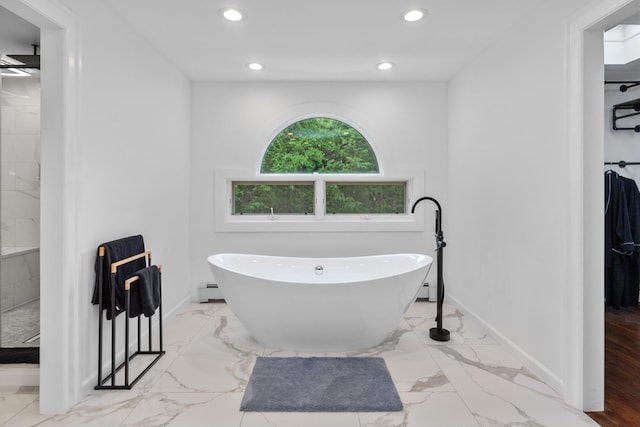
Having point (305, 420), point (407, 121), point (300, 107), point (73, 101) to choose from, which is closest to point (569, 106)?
point (407, 121)

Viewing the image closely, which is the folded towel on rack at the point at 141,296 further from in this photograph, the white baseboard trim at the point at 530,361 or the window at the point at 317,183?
the white baseboard trim at the point at 530,361

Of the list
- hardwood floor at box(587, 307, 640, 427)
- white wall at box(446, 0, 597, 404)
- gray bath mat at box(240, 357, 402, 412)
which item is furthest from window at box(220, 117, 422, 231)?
hardwood floor at box(587, 307, 640, 427)

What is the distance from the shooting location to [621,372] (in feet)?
7.74

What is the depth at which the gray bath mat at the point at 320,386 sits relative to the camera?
78.4 inches

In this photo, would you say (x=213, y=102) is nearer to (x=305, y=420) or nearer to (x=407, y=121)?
(x=407, y=121)

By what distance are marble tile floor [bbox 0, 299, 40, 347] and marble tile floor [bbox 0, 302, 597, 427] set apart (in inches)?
18.5

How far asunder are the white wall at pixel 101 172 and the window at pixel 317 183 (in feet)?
3.31

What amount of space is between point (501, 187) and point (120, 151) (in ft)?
9.36

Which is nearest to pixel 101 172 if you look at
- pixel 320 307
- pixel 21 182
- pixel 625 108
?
pixel 21 182

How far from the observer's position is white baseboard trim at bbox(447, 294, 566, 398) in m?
2.12

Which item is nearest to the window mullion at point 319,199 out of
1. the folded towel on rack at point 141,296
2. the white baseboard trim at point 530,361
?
the white baseboard trim at point 530,361

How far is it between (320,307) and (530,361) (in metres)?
1.46

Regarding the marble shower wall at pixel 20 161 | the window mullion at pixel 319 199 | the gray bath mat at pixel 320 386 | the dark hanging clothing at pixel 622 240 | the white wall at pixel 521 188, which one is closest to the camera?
the gray bath mat at pixel 320 386

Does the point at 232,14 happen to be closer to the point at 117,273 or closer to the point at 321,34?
the point at 321,34
